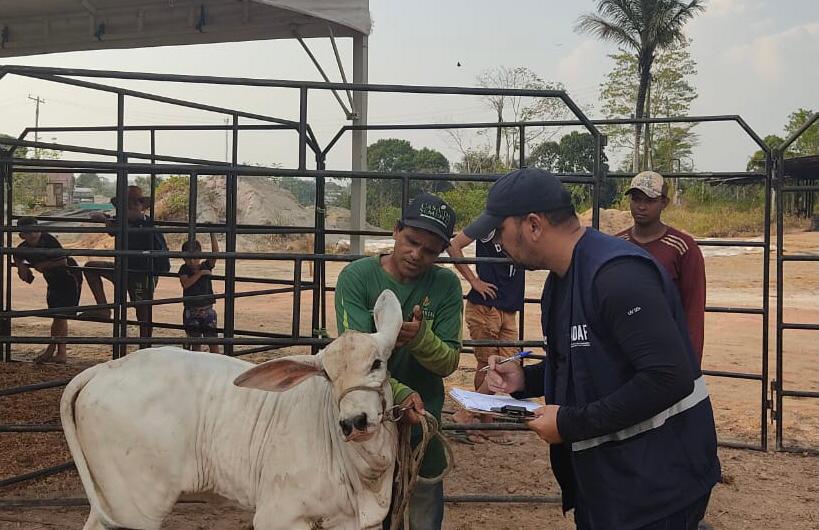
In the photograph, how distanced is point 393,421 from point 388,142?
5415cm

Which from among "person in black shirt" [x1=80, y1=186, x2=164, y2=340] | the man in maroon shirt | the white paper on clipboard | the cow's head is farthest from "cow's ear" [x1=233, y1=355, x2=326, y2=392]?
"person in black shirt" [x1=80, y1=186, x2=164, y2=340]

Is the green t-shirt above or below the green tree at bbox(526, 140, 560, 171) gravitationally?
below

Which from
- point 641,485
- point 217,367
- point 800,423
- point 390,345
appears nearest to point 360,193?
point 800,423

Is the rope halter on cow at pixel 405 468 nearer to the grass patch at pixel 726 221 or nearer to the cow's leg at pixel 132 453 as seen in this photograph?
the cow's leg at pixel 132 453

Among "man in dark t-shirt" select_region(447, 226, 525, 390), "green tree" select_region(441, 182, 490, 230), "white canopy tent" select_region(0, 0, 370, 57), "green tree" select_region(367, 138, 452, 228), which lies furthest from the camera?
"green tree" select_region(367, 138, 452, 228)

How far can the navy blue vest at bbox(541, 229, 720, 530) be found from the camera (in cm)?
204

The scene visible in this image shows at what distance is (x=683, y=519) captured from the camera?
2.09 m

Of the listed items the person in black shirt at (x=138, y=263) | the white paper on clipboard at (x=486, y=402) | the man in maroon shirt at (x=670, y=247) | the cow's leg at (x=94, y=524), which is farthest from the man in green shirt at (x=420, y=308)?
the person in black shirt at (x=138, y=263)

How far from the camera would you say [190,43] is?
9.34m

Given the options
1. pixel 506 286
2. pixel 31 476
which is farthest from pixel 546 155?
pixel 31 476

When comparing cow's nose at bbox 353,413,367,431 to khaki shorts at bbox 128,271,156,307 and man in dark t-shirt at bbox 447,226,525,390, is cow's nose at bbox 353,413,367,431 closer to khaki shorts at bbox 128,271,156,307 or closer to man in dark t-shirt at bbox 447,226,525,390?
man in dark t-shirt at bbox 447,226,525,390

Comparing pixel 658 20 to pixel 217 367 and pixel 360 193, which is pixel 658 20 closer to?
pixel 360 193

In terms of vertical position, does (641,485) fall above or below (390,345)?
below

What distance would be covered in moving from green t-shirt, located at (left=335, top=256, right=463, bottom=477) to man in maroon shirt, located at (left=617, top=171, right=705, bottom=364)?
1.70 m
